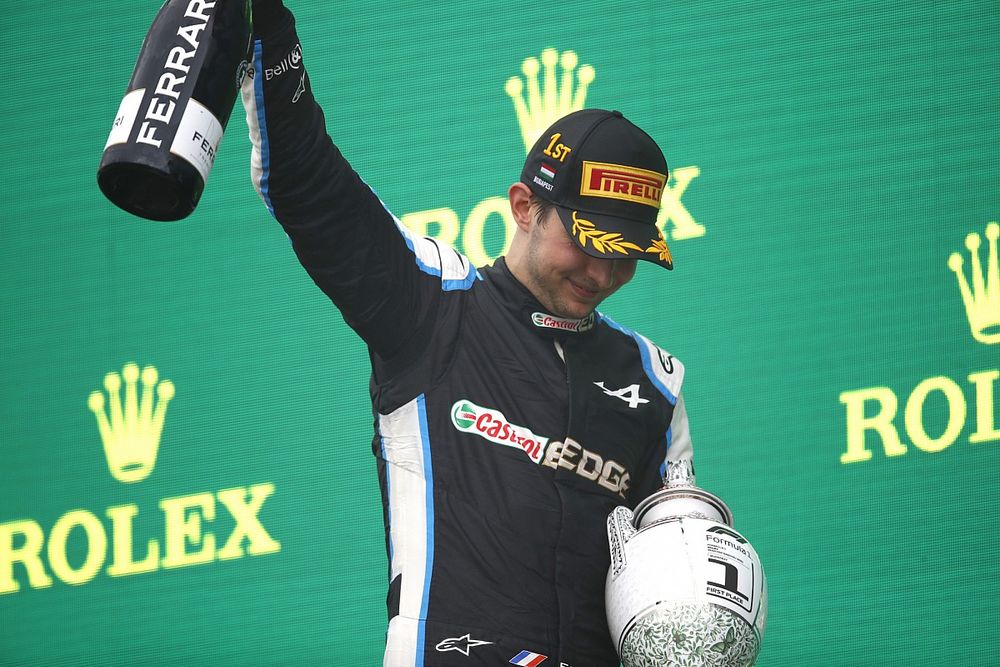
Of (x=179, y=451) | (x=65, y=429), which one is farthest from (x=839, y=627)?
(x=65, y=429)

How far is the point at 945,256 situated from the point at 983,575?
63 centimetres

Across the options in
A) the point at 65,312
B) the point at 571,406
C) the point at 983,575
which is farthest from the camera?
the point at 65,312

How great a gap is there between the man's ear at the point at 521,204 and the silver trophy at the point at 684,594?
1.36 feet

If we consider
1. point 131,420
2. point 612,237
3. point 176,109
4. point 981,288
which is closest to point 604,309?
point 981,288

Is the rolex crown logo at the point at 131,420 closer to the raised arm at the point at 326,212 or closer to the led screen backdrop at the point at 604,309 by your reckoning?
the led screen backdrop at the point at 604,309

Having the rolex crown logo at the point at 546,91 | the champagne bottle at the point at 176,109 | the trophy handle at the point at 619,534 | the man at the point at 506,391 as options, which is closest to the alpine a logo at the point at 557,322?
the man at the point at 506,391

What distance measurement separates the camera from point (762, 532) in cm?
324

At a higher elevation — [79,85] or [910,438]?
[79,85]

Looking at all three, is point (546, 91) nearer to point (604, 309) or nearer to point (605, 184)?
point (604, 309)

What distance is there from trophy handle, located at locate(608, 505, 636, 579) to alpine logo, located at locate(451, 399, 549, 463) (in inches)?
5.0

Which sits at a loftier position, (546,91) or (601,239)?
(546,91)

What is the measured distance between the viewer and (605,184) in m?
2.17

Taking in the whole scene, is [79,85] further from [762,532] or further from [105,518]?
[762,532]

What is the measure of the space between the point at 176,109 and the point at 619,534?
82cm
